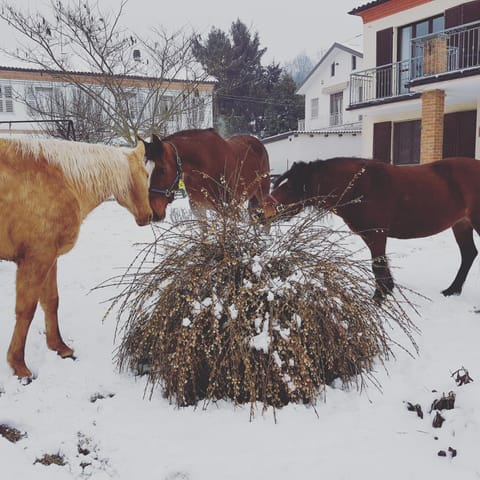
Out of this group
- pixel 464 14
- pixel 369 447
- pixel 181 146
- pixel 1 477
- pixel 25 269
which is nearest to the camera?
pixel 1 477

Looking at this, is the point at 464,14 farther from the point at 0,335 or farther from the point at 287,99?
the point at 287,99

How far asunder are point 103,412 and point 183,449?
582 millimetres

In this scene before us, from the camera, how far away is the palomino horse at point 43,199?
2674 mm

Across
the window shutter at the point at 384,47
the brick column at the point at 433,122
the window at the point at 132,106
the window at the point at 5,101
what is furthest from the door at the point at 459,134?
the window at the point at 5,101

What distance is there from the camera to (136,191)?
3.12 metres

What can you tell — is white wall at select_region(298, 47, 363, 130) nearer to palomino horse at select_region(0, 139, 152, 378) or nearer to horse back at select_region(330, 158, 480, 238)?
horse back at select_region(330, 158, 480, 238)

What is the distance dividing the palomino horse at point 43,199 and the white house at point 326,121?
19956 mm

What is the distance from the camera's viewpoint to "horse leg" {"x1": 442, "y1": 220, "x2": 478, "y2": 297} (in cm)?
450

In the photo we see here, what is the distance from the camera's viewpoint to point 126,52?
37.0 ft

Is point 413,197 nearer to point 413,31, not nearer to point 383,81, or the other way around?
point 383,81

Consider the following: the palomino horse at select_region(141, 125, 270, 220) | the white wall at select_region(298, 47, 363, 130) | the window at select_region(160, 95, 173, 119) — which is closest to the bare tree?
the window at select_region(160, 95, 173, 119)

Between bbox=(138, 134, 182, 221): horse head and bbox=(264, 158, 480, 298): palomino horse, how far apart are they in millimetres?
1060

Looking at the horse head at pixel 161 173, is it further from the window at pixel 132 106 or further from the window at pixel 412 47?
the window at pixel 412 47

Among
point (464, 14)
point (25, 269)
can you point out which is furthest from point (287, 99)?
point (25, 269)
